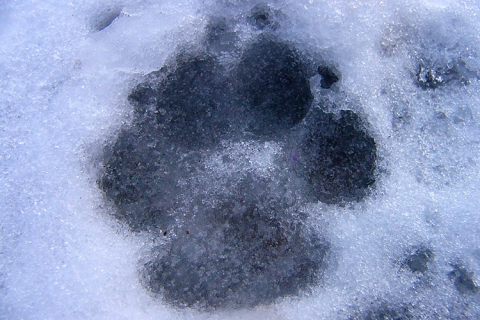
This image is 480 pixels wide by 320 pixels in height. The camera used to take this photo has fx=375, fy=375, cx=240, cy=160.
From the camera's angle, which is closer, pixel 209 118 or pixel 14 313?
pixel 14 313

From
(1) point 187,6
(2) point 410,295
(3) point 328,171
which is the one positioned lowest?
(2) point 410,295

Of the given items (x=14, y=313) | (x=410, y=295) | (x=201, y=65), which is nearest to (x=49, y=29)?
(x=201, y=65)

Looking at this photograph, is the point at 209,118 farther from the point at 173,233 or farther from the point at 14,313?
the point at 14,313

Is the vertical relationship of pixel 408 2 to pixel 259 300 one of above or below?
above
